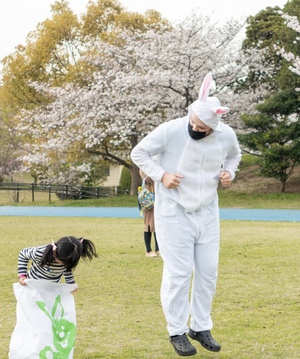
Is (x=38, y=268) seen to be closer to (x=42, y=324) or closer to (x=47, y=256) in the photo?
(x=47, y=256)

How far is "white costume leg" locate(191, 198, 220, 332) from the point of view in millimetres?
4949

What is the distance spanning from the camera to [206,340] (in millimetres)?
4898

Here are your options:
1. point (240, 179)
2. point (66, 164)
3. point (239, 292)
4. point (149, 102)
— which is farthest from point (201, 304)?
Answer: point (66, 164)

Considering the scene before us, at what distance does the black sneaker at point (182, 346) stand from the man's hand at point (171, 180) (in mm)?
1088

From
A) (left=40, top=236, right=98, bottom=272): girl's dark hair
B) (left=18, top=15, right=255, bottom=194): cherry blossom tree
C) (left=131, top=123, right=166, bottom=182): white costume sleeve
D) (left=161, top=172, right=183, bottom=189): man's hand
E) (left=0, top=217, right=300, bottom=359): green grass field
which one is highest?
(left=18, top=15, right=255, bottom=194): cherry blossom tree

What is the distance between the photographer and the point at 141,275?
28.2 feet

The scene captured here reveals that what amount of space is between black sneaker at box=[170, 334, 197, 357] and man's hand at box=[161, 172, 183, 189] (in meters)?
1.09

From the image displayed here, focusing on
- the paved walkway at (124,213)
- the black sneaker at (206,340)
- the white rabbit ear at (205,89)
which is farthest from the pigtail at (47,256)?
the paved walkway at (124,213)

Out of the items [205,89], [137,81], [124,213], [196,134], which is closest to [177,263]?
[196,134]

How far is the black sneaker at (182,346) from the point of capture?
476 cm

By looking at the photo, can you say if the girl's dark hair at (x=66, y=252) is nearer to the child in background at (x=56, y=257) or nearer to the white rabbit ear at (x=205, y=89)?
the child in background at (x=56, y=257)

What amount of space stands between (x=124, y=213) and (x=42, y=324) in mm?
18189

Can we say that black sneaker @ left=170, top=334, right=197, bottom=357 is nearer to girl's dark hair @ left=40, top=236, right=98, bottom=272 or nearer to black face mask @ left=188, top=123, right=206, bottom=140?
girl's dark hair @ left=40, top=236, right=98, bottom=272

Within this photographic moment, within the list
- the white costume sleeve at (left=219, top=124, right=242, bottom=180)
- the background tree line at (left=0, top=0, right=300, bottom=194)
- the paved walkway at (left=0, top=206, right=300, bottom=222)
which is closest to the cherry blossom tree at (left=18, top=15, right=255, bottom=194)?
the background tree line at (left=0, top=0, right=300, bottom=194)
